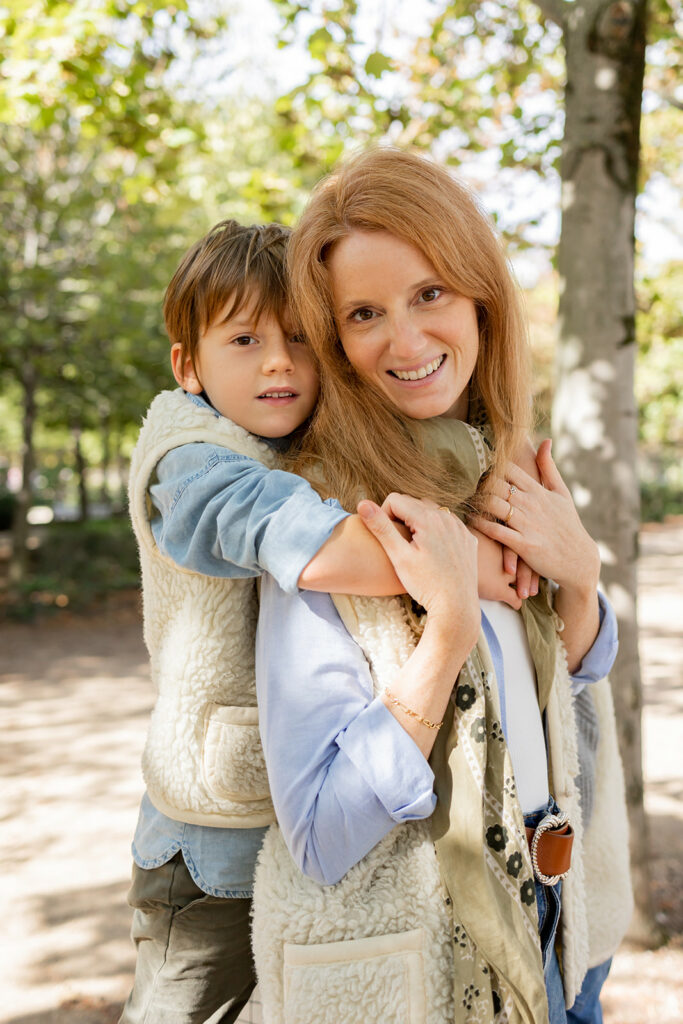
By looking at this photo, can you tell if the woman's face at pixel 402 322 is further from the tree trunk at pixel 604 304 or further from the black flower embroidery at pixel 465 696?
the tree trunk at pixel 604 304

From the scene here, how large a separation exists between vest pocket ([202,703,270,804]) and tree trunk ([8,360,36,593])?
11.0 meters

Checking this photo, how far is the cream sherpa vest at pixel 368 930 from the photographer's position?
1.24 metres

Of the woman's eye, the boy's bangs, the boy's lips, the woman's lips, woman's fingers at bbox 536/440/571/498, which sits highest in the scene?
the boy's bangs

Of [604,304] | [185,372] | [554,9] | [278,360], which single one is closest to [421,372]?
[278,360]

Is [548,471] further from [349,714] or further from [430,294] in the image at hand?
[349,714]

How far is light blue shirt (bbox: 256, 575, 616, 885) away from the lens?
3.94 ft

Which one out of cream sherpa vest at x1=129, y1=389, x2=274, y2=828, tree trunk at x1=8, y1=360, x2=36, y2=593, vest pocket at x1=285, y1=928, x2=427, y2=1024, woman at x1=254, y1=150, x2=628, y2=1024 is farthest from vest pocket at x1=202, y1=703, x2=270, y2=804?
tree trunk at x1=8, y1=360, x2=36, y2=593

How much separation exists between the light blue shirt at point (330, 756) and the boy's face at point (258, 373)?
486mm

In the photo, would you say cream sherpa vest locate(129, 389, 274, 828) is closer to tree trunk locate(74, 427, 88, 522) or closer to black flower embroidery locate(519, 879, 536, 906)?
black flower embroidery locate(519, 879, 536, 906)

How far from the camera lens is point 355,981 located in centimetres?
124

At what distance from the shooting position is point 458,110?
16.8ft

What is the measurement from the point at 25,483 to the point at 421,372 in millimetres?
11751

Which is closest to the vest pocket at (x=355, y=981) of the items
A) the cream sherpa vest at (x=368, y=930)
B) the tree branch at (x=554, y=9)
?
the cream sherpa vest at (x=368, y=930)

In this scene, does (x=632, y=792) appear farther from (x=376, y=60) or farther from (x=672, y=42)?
(x=672, y=42)
